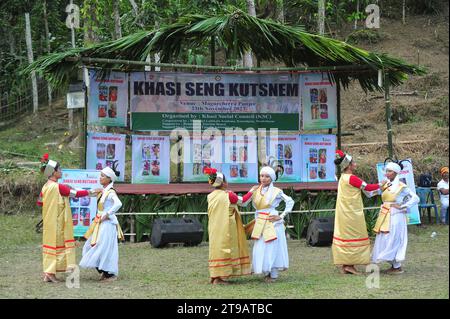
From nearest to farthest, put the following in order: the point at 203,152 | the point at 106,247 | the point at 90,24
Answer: the point at 106,247
the point at 203,152
the point at 90,24

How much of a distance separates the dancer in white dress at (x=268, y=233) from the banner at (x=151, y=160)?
14.4ft

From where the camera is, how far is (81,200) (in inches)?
477

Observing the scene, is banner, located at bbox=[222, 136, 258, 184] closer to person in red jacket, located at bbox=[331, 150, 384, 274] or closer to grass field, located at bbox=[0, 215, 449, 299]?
grass field, located at bbox=[0, 215, 449, 299]

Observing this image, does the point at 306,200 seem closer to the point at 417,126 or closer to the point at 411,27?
the point at 417,126

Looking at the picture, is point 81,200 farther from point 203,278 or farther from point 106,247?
point 203,278

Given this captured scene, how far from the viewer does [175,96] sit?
1334 centimetres

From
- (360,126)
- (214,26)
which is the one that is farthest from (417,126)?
(214,26)

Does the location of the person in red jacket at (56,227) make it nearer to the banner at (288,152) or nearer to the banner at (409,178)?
the banner at (288,152)

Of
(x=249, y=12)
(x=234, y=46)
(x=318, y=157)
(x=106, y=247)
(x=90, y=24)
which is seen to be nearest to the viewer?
(x=106, y=247)

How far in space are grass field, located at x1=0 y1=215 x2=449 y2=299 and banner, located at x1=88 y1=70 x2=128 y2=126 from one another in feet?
7.55

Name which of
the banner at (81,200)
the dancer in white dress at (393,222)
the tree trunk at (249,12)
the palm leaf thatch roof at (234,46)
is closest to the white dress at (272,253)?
the dancer in white dress at (393,222)

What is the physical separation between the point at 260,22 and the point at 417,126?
30.8 feet

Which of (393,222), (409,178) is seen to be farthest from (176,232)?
(409,178)

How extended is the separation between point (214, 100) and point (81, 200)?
121 inches
